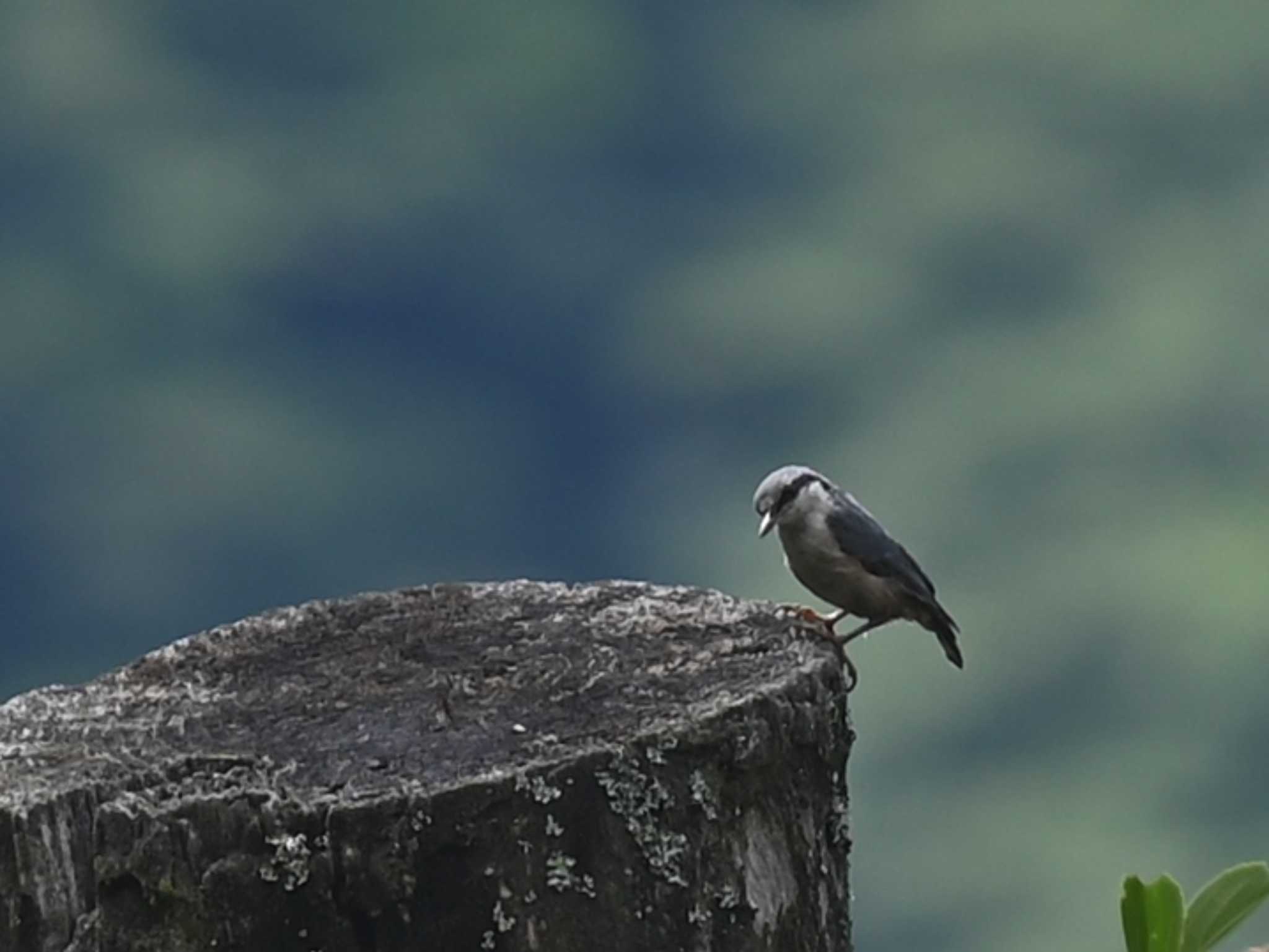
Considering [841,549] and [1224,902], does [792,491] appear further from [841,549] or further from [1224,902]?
[1224,902]

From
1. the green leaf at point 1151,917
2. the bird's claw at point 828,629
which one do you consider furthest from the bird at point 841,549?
the green leaf at point 1151,917

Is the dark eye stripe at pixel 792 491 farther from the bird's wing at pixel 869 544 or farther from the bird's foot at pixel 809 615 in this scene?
the bird's foot at pixel 809 615

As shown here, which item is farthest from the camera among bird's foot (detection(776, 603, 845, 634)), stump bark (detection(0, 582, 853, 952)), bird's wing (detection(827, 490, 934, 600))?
bird's wing (detection(827, 490, 934, 600))

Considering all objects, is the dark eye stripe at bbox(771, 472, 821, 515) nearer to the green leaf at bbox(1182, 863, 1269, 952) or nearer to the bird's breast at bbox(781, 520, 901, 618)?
the bird's breast at bbox(781, 520, 901, 618)

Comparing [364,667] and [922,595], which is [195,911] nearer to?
[364,667]

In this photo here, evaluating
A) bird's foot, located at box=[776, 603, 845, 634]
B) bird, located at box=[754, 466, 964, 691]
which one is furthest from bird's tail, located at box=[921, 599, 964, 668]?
bird's foot, located at box=[776, 603, 845, 634]

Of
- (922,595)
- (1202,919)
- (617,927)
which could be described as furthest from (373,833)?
(922,595)

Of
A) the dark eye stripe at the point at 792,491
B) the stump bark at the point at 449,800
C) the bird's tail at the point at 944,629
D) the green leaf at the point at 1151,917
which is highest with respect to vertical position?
the dark eye stripe at the point at 792,491

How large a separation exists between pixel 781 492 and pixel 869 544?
0.63 feet

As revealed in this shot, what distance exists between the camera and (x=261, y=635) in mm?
3828

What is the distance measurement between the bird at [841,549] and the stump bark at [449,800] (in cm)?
70

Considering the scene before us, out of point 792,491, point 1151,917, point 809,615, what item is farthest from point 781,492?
point 1151,917

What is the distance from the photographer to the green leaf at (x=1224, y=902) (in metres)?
3.46

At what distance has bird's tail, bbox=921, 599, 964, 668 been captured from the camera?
4.45m
